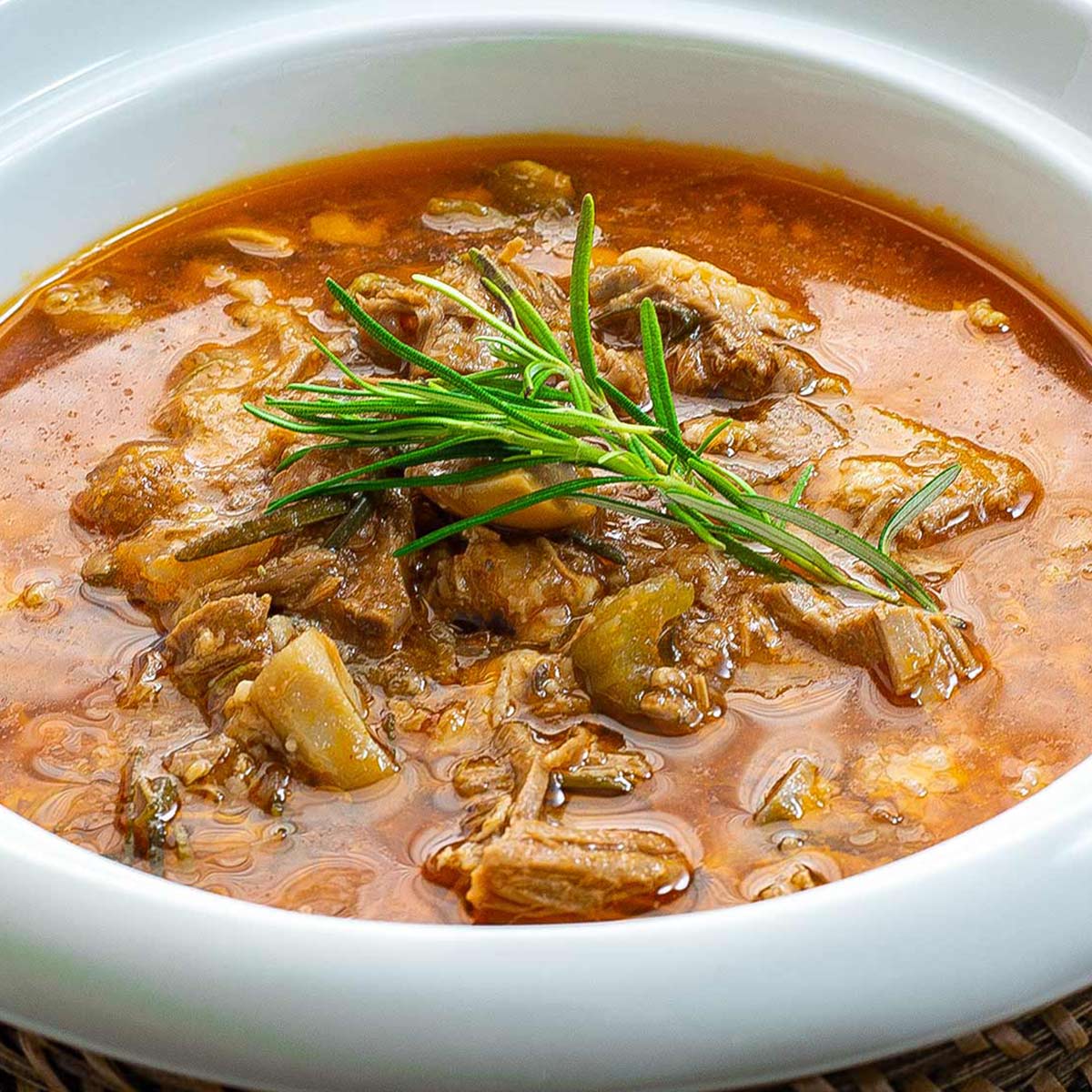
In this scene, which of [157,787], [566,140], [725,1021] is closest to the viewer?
[725,1021]

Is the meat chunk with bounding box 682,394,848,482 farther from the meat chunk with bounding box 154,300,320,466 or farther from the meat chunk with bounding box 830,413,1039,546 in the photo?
the meat chunk with bounding box 154,300,320,466

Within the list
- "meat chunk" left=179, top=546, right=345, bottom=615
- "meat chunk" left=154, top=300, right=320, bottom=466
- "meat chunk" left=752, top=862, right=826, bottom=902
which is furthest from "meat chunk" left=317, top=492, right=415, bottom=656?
"meat chunk" left=752, top=862, right=826, bottom=902

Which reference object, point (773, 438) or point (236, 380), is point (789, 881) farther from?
point (236, 380)

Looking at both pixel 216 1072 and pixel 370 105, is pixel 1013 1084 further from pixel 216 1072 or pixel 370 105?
pixel 370 105

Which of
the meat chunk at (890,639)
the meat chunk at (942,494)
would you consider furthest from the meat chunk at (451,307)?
the meat chunk at (890,639)

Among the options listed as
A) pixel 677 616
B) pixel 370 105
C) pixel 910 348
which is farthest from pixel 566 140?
pixel 677 616

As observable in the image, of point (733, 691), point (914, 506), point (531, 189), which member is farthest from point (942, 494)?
point (531, 189)
